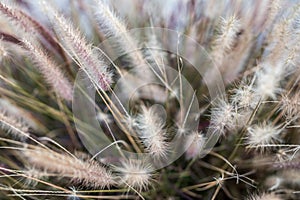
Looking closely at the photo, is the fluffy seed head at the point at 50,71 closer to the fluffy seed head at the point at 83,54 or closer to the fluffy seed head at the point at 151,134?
the fluffy seed head at the point at 83,54

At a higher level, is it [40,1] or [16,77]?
[40,1]

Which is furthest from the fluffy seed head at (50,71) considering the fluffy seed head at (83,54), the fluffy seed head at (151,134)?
the fluffy seed head at (151,134)

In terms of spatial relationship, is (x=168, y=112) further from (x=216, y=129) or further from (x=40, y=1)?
(x=40, y=1)

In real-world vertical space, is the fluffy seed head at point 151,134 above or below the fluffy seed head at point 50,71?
below

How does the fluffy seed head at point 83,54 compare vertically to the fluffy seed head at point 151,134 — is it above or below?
above

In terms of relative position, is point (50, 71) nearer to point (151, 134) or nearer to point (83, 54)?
point (83, 54)

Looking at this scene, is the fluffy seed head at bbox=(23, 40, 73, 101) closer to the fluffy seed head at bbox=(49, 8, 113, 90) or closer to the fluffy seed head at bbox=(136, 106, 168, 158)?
the fluffy seed head at bbox=(49, 8, 113, 90)

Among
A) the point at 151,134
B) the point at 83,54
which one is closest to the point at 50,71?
the point at 83,54

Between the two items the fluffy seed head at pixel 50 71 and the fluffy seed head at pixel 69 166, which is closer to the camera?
the fluffy seed head at pixel 69 166

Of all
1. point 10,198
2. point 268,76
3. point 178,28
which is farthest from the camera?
point 178,28

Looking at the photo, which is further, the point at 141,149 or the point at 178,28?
the point at 178,28

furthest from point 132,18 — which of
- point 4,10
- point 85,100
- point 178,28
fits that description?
point 4,10
